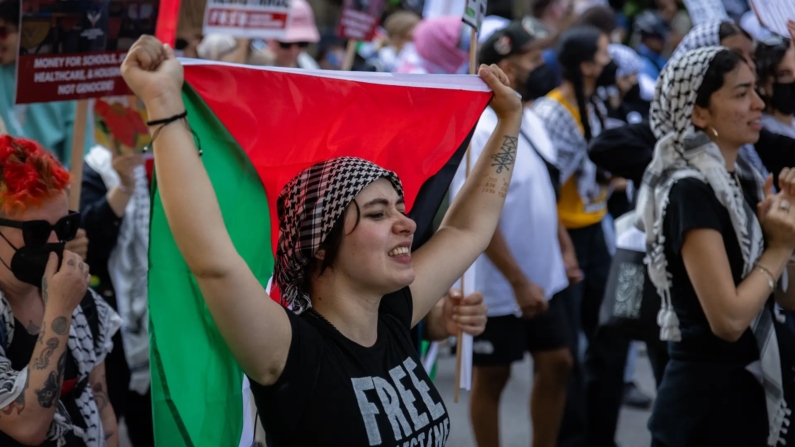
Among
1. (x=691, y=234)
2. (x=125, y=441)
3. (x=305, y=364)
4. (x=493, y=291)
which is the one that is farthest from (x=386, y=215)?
(x=125, y=441)

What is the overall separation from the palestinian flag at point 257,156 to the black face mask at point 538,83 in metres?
2.48

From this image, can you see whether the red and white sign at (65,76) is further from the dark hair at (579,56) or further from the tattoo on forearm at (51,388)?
the dark hair at (579,56)

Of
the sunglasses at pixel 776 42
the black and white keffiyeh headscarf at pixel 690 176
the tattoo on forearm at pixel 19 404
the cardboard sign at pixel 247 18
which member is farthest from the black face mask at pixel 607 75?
the tattoo on forearm at pixel 19 404

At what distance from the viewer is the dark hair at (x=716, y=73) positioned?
3.65m

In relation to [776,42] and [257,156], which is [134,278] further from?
[776,42]

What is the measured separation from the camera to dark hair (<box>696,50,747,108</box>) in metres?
3.65

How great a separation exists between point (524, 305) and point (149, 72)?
119 inches

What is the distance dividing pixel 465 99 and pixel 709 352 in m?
1.25

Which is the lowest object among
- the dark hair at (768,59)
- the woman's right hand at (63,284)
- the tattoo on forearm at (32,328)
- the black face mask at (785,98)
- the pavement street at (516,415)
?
the pavement street at (516,415)

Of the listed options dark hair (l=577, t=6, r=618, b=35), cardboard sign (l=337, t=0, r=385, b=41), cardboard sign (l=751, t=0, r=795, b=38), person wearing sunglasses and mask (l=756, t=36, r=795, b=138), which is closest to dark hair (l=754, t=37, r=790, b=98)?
person wearing sunglasses and mask (l=756, t=36, r=795, b=138)

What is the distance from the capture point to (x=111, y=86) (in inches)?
160

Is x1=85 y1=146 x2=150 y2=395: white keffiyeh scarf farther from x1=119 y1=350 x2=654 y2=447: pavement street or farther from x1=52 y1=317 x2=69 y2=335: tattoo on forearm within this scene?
x1=52 y1=317 x2=69 y2=335: tattoo on forearm

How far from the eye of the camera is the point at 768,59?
496 cm

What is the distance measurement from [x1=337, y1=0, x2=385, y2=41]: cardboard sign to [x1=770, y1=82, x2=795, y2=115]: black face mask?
3971mm
